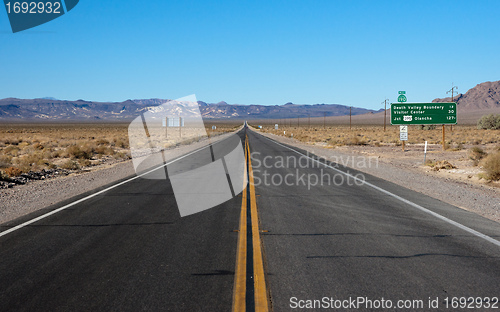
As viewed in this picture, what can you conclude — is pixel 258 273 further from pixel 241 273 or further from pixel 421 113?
pixel 421 113

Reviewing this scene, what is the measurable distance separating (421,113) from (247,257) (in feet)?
91.1

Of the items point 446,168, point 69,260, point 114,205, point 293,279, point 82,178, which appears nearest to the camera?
point 293,279

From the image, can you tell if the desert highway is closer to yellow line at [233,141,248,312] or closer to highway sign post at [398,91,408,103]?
yellow line at [233,141,248,312]

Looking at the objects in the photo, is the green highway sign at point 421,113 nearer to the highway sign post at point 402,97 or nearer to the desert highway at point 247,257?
the highway sign post at point 402,97

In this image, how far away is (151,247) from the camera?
6.31 meters

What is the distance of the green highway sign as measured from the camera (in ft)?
98.2

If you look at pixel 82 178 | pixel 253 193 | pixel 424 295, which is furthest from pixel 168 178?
pixel 424 295

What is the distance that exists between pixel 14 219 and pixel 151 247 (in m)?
4.09

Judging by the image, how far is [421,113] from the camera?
98.9 feet

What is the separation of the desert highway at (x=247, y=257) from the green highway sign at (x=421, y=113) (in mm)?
21008

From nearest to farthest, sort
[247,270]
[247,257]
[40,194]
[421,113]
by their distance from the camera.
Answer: [247,270] < [247,257] < [40,194] < [421,113]

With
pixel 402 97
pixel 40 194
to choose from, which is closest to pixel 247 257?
pixel 40 194

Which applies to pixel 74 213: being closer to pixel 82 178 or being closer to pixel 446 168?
pixel 82 178

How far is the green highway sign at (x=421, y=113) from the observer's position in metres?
29.9
